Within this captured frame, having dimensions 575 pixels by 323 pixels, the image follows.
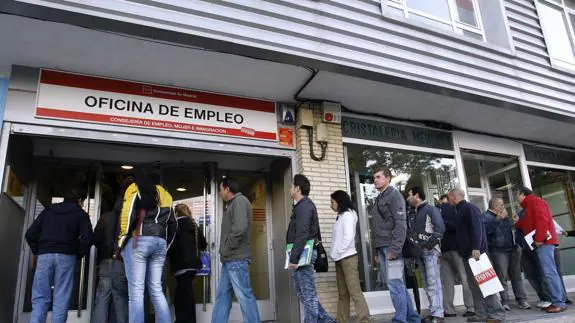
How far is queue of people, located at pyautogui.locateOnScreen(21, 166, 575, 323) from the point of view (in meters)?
4.86

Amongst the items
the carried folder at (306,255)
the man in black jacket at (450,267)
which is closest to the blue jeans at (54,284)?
the carried folder at (306,255)

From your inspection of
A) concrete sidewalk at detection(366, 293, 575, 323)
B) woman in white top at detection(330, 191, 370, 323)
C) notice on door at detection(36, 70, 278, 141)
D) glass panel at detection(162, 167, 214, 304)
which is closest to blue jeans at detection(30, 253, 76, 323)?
notice on door at detection(36, 70, 278, 141)

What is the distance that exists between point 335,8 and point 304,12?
52 cm

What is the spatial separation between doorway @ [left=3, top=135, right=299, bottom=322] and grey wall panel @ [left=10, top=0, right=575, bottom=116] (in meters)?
1.92

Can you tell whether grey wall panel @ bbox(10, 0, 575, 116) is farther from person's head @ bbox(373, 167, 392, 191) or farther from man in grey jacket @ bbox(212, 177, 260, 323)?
man in grey jacket @ bbox(212, 177, 260, 323)

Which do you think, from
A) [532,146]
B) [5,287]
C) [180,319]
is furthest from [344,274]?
[532,146]

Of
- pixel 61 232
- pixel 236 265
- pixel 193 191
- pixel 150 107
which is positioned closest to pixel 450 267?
pixel 236 265

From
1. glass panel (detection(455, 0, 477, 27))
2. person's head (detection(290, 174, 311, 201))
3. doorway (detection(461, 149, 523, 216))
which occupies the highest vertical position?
Result: glass panel (detection(455, 0, 477, 27))

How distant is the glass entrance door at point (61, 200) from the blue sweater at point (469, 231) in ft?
16.8

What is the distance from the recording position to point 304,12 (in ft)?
18.8

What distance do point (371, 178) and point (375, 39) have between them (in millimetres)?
2490

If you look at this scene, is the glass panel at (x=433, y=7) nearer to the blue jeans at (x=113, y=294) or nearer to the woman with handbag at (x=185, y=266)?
the woman with handbag at (x=185, y=266)

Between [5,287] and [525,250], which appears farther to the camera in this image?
[525,250]

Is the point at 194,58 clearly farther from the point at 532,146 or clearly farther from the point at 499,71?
the point at 532,146
